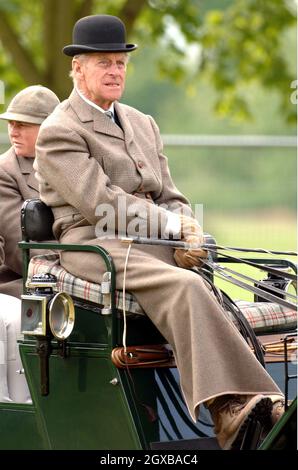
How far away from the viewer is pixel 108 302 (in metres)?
4.53

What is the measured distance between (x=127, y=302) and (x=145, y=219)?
41cm

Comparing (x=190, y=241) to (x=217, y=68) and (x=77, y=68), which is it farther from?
(x=217, y=68)

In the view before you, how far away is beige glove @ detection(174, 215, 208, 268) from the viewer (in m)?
4.73

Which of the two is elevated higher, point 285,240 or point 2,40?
point 2,40

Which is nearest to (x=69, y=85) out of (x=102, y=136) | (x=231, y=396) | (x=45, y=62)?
(x=45, y=62)

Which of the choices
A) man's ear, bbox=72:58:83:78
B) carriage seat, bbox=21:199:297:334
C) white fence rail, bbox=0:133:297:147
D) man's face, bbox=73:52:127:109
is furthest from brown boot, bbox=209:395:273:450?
white fence rail, bbox=0:133:297:147

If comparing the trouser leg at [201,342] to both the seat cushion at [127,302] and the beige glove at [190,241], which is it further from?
the beige glove at [190,241]

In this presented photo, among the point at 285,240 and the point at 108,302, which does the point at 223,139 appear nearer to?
the point at 285,240

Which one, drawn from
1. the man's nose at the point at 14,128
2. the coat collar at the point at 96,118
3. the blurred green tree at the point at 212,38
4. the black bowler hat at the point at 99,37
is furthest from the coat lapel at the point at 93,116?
the blurred green tree at the point at 212,38

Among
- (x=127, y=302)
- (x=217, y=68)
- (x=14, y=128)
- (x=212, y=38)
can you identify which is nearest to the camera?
(x=127, y=302)

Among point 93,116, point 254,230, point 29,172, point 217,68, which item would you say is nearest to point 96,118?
point 93,116

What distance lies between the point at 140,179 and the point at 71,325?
72cm

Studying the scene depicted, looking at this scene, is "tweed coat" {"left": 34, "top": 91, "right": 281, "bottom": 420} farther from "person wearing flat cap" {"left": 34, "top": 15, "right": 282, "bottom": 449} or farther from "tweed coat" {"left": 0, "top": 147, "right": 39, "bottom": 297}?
"tweed coat" {"left": 0, "top": 147, "right": 39, "bottom": 297}

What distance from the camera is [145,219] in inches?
188
